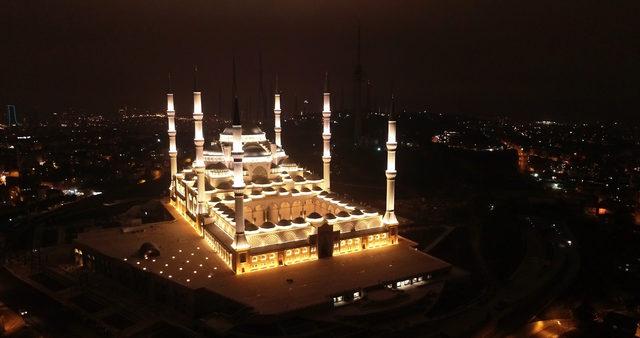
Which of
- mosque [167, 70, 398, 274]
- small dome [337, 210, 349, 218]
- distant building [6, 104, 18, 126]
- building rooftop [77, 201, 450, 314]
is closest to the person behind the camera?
building rooftop [77, 201, 450, 314]

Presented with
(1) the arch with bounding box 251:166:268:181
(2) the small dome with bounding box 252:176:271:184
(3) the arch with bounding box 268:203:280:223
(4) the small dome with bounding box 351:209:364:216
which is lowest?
(3) the arch with bounding box 268:203:280:223

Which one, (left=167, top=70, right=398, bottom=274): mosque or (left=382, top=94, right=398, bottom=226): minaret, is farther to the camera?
(left=382, top=94, right=398, bottom=226): minaret

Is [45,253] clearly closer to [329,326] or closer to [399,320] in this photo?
[329,326]

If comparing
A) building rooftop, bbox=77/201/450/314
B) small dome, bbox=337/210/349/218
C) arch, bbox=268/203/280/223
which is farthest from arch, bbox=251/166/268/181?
small dome, bbox=337/210/349/218

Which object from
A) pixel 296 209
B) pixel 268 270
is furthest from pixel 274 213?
pixel 268 270

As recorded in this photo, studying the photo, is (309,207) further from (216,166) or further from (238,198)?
(238,198)

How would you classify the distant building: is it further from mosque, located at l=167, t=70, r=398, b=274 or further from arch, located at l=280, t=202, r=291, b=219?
arch, located at l=280, t=202, r=291, b=219

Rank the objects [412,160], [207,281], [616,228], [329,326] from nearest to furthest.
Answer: [329,326] → [207,281] → [616,228] → [412,160]

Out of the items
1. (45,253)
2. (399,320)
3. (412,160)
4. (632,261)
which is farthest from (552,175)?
(45,253)
